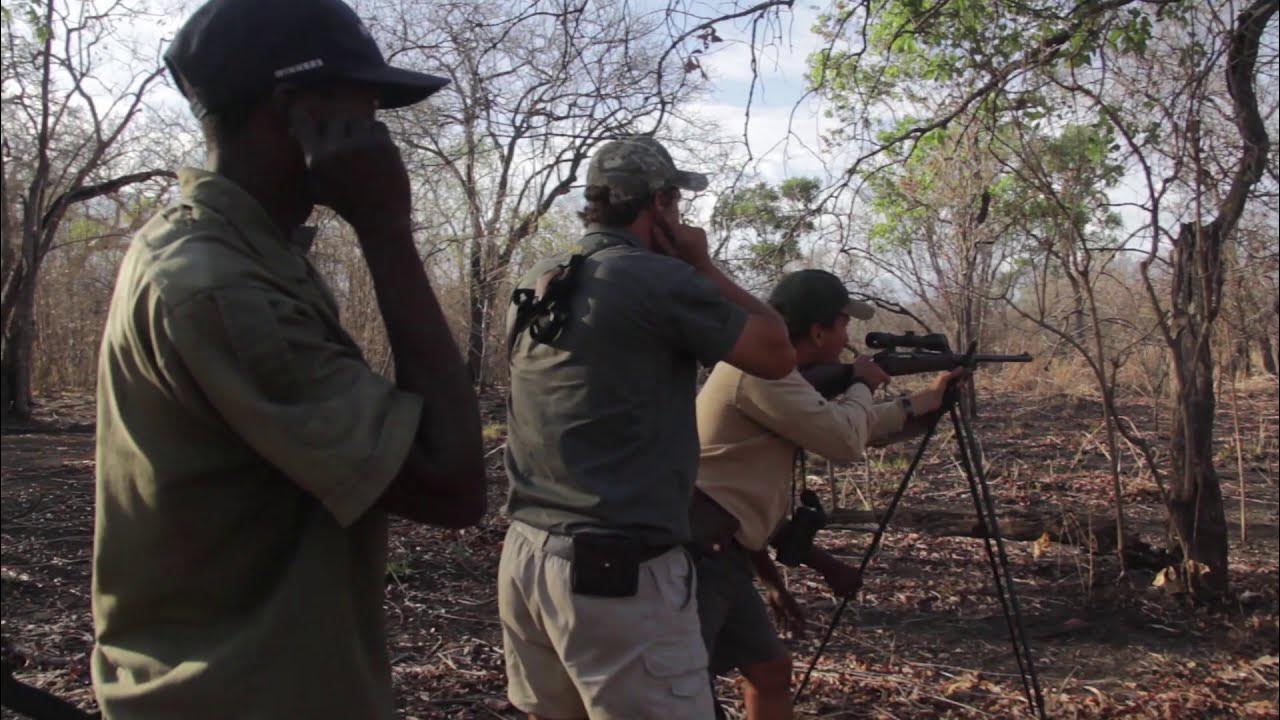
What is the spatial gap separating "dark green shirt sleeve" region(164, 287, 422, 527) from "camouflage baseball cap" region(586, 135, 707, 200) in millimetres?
1534

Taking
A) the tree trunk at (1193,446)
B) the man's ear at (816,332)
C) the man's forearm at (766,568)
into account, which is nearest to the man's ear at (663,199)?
the man's ear at (816,332)

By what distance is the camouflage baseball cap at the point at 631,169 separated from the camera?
2.74 meters

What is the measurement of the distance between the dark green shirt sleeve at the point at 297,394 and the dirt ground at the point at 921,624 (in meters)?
3.04

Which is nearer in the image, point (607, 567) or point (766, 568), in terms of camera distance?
point (607, 567)

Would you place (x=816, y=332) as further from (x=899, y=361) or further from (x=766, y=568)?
(x=766, y=568)

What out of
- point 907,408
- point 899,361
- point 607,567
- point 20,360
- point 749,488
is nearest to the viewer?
point 607,567

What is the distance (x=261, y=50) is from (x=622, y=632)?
60.8 inches

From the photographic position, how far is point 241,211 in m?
1.31

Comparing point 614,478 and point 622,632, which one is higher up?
point 614,478

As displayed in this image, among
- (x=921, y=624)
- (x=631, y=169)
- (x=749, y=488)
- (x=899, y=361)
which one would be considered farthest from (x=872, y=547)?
(x=631, y=169)

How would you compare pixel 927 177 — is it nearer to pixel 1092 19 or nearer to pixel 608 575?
pixel 1092 19

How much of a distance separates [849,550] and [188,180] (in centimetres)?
557

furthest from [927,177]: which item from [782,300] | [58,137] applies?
[58,137]

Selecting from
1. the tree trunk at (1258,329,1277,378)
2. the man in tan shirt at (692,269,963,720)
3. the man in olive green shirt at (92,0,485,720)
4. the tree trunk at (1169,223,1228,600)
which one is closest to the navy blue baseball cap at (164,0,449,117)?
the man in olive green shirt at (92,0,485,720)
